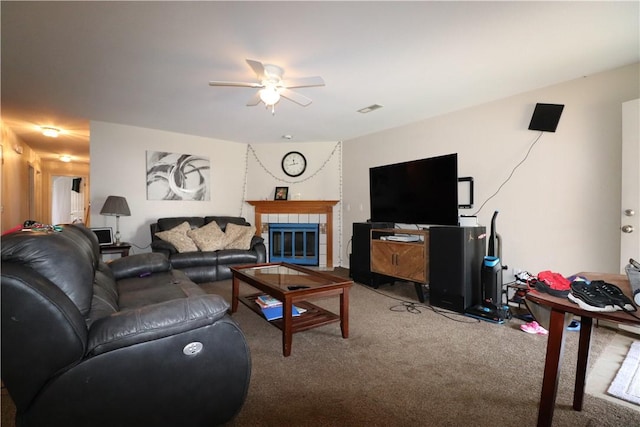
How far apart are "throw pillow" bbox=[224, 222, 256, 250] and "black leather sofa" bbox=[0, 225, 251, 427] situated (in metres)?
2.97

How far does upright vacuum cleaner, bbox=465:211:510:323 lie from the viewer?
8.94 ft

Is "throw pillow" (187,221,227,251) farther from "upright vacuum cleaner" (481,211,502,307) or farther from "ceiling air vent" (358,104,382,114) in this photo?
"upright vacuum cleaner" (481,211,502,307)

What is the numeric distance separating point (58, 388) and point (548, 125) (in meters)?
4.05

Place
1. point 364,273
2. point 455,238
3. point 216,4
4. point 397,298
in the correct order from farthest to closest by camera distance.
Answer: point 364,273 → point 397,298 → point 455,238 → point 216,4

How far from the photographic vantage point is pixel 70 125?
4.41 metres

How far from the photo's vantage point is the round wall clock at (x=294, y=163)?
18.0ft

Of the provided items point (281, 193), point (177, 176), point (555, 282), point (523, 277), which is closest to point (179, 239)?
point (177, 176)

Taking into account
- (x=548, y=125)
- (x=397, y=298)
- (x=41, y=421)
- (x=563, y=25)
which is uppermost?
(x=563, y=25)

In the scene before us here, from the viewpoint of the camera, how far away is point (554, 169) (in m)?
2.93

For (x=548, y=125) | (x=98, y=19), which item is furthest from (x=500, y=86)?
(x=98, y=19)

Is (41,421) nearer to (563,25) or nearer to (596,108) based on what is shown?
(563,25)

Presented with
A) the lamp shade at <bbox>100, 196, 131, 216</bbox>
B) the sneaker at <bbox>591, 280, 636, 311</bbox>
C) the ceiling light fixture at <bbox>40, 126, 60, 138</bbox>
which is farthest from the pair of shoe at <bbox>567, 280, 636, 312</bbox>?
the ceiling light fixture at <bbox>40, 126, 60, 138</bbox>

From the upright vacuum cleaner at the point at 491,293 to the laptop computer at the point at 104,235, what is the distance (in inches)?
181

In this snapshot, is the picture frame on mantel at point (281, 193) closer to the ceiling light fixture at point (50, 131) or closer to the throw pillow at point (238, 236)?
the throw pillow at point (238, 236)
